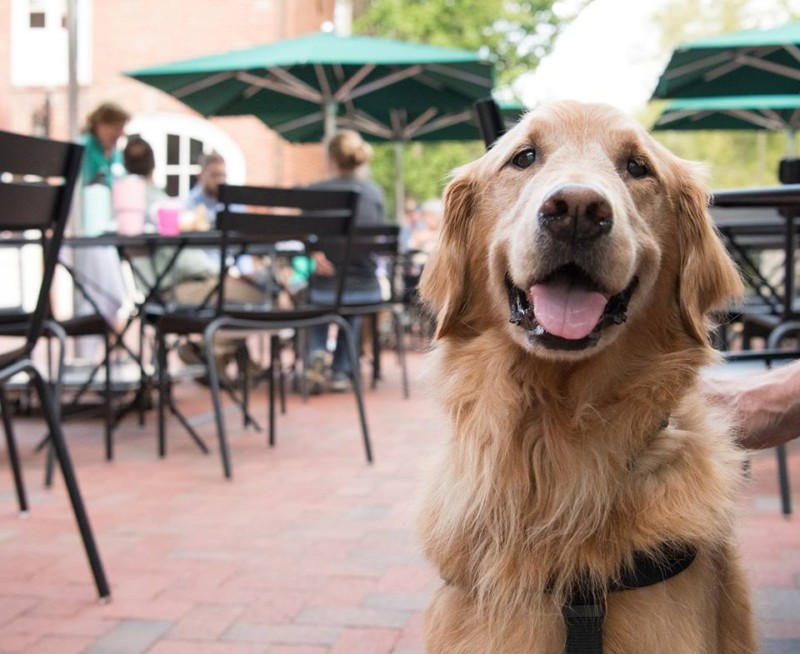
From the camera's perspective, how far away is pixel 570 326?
1.82 metres

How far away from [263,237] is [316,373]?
271cm

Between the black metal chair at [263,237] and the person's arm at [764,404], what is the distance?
2746 millimetres

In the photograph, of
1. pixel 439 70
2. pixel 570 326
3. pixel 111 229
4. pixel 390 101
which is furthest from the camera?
pixel 390 101

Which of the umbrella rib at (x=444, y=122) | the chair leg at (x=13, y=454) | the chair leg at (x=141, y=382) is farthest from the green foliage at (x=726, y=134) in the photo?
the chair leg at (x=13, y=454)

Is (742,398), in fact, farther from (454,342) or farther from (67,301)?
(67,301)

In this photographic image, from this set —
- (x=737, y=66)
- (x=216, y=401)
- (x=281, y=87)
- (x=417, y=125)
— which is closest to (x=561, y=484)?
(x=216, y=401)

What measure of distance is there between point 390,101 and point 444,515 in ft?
30.6

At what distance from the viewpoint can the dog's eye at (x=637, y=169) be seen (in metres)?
2.04

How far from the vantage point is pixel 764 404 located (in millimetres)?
2215

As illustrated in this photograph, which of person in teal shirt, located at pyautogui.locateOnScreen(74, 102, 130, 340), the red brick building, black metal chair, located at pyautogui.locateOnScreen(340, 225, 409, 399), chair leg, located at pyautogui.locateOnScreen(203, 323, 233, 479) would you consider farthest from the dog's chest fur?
the red brick building

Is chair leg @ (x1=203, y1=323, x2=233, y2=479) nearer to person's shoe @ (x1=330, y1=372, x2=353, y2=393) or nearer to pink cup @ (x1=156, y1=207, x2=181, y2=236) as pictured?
pink cup @ (x1=156, y1=207, x2=181, y2=236)

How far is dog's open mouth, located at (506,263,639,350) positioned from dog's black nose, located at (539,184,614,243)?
9 cm

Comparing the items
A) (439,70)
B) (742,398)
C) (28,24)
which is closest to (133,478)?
A: (742,398)

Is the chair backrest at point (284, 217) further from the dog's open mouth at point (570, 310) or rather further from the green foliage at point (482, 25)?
the green foliage at point (482, 25)
